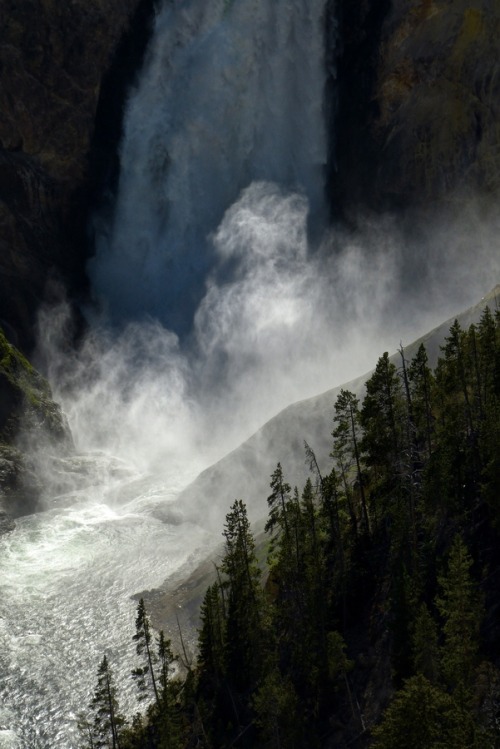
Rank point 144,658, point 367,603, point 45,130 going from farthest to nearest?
point 45,130, point 144,658, point 367,603

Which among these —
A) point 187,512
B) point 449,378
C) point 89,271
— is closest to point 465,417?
point 449,378

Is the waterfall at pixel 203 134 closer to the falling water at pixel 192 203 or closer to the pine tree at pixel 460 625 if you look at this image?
the falling water at pixel 192 203

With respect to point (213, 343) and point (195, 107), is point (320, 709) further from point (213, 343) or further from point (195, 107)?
point (195, 107)

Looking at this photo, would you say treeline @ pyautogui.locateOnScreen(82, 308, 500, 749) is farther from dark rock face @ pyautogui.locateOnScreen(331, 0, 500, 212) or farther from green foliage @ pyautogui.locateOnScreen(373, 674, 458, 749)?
dark rock face @ pyautogui.locateOnScreen(331, 0, 500, 212)

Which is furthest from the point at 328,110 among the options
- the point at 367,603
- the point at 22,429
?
the point at 367,603

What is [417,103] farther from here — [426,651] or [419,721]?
[419,721]

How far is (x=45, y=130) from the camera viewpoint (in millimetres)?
89188

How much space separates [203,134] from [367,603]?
7527 cm

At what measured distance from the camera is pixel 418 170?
83.0 metres

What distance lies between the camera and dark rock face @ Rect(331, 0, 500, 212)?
76.9 metres

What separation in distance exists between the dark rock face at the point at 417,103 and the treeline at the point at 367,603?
4515cm

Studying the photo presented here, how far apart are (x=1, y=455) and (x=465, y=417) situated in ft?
147

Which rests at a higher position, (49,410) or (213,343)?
(213,343)

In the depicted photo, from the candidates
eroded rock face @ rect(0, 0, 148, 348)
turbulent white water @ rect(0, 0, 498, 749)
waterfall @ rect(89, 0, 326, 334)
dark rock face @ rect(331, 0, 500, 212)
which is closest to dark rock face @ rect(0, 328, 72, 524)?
turbulent white water @ rect(0, 0, 498, 749)
